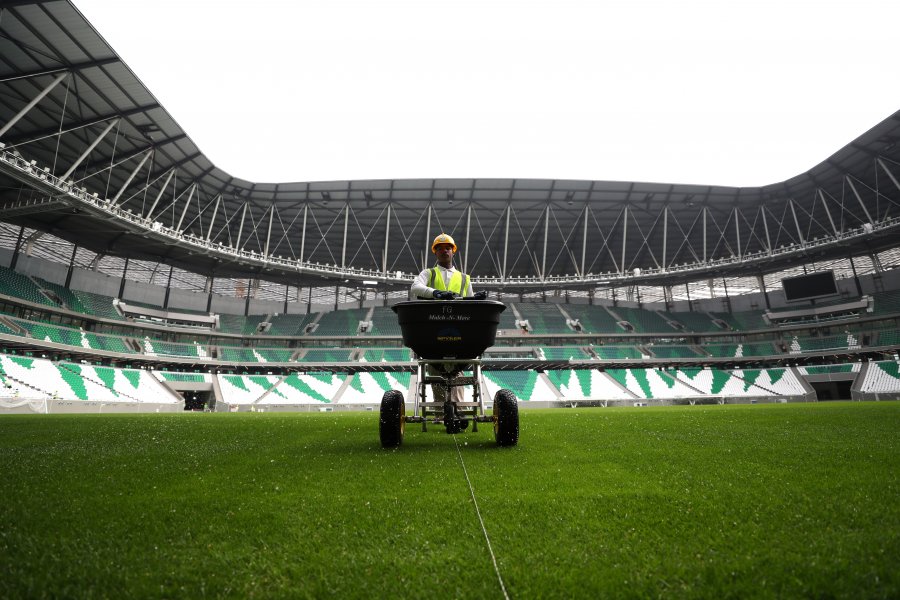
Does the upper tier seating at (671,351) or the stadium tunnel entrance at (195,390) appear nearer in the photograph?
the stadium tunnel entrance at (195,390)

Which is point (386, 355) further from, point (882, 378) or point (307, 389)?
point (882, 378)

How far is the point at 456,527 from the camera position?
72.4 inches

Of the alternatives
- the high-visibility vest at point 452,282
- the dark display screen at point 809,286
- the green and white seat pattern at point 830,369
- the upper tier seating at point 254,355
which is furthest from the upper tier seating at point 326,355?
the dark display screen at point 809,286

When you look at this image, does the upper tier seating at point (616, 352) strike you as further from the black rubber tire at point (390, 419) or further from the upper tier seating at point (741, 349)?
the black rubber tire at point (390, 419)

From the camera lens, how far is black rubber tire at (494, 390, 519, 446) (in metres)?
4.20

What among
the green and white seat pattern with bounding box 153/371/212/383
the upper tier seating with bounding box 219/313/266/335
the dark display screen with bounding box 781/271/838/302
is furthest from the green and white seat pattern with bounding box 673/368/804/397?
the upper tier seating with bounding box 219/313/266/335

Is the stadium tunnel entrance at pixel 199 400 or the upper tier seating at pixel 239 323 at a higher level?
the upper tier seating at pixel 239 323

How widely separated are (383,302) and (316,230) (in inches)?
481

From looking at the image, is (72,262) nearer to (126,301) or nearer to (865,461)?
(126,301)

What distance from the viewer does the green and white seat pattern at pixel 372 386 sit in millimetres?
32844

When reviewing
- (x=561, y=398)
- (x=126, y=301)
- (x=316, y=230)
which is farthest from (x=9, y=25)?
(x=561, y=398)

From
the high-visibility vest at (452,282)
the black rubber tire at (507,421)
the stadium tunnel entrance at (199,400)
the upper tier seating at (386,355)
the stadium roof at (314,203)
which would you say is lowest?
the stadium tunnel entrance at (199,400)

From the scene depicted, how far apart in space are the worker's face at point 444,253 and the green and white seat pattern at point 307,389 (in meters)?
28.6

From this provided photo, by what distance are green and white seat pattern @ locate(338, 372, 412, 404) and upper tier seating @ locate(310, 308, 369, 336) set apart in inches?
269
